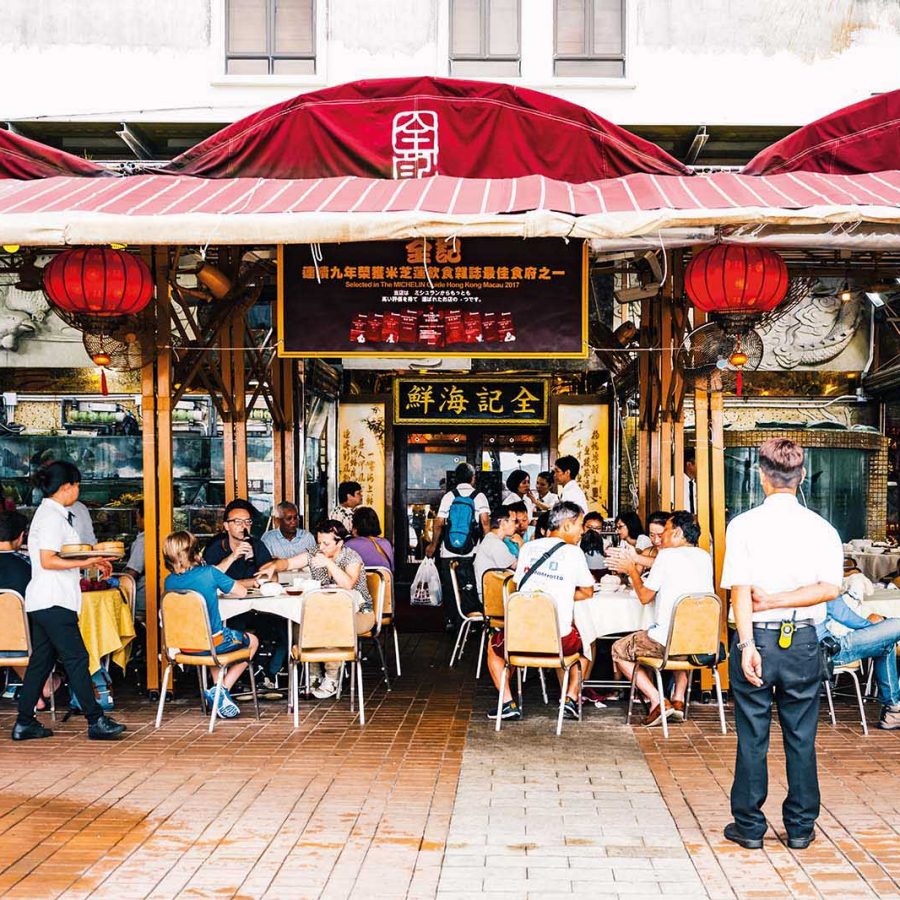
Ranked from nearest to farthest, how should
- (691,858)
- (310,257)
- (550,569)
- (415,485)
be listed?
(691,858)
(550,569)
(310,257)
(415,485)

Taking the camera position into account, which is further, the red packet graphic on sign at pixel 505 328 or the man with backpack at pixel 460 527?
the man with backpack at pixel 460 527

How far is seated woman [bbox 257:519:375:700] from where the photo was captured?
8469 mm

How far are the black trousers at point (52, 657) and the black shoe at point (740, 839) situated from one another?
4.55 meters

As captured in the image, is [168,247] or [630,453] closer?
[168,247]

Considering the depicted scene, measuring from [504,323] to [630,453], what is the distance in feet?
25.4

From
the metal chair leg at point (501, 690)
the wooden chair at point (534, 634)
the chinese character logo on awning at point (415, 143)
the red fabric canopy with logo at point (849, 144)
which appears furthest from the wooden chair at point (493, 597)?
the red fabric canopy with logo at point (849, 144)

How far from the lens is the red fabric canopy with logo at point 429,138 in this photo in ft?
30.2

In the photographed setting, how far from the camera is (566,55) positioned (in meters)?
12.5

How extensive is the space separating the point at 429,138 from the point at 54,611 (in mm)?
5170

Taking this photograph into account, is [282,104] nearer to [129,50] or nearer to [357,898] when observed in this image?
[129,50]

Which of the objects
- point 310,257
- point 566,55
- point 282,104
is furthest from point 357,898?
point 566,55

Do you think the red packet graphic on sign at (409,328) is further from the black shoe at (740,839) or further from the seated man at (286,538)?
the black shoe at (740,839)

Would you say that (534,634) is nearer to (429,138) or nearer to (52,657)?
(52,657)

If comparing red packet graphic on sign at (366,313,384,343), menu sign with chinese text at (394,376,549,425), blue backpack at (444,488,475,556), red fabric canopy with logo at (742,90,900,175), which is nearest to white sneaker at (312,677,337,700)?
red packet graphic on sign at (366,313,384,343)
